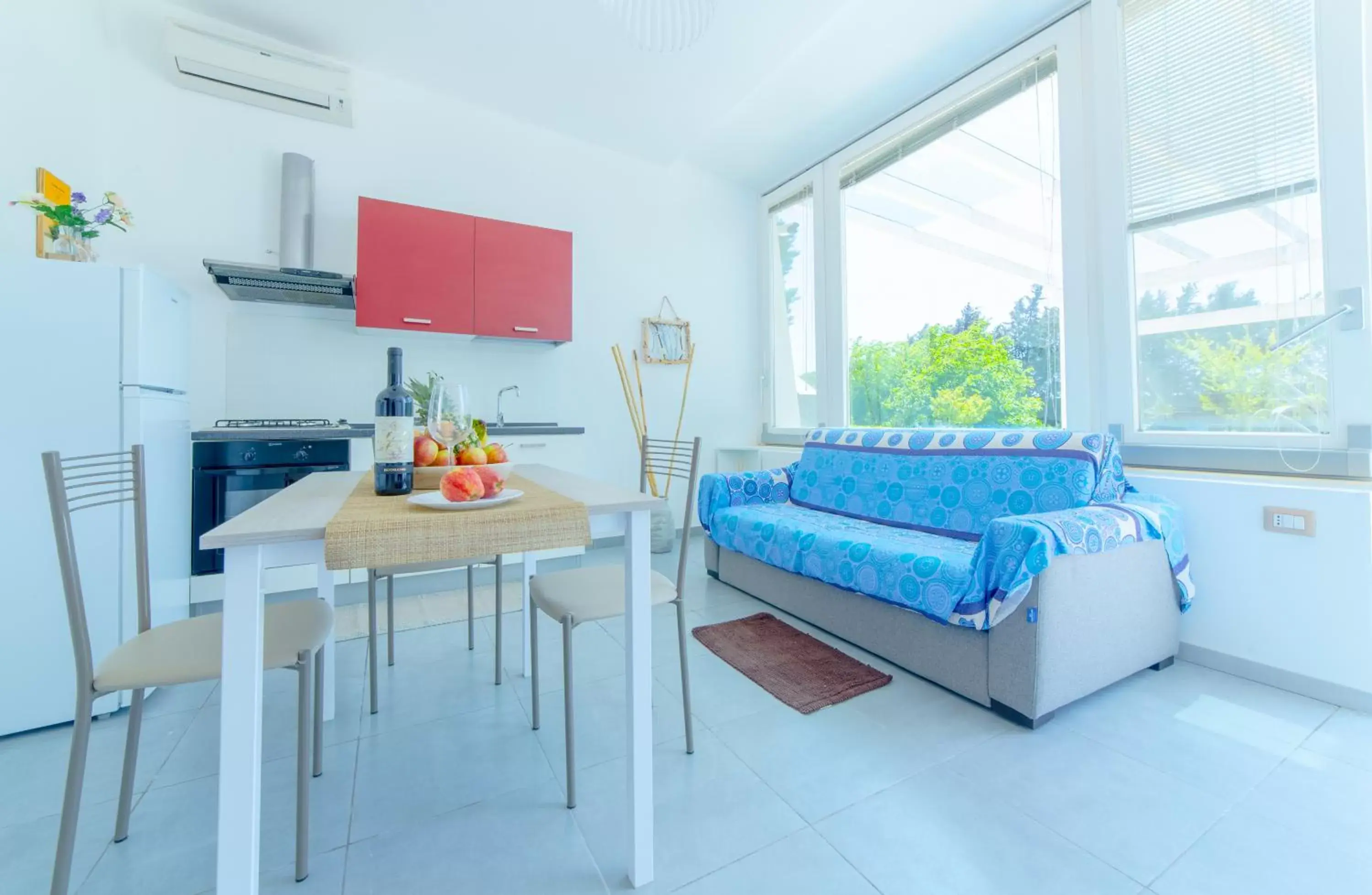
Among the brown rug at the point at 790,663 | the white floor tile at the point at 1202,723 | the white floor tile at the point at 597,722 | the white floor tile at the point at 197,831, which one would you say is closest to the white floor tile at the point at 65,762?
the white floor tile at the point at 197,831

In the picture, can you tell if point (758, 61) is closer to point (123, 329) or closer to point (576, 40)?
point (576, 40)

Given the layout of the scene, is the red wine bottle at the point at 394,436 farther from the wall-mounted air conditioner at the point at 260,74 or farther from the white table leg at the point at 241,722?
the wall-mounted air conditioner at the point at 260,74

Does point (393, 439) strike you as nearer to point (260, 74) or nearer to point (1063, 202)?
point (260, 74)

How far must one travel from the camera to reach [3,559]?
160cm

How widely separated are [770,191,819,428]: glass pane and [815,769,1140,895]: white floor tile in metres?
3.05

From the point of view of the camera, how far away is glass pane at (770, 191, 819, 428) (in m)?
4.27

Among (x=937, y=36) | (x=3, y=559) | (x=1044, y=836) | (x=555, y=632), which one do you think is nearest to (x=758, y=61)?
(x=937, y=36)

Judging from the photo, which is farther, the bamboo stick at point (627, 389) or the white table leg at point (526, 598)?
the bamboo stick at point (627, 389)

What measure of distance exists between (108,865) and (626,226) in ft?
13.2

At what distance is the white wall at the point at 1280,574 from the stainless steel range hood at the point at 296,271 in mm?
3999

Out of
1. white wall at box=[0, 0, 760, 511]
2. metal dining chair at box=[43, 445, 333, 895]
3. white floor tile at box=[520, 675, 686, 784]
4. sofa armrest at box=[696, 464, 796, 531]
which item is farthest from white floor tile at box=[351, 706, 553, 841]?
white wall at box=[0, 0, 760, 511]

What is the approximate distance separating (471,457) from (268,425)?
6.61 ft

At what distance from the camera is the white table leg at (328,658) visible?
1653 mm

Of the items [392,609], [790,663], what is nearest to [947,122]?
[790,663]
